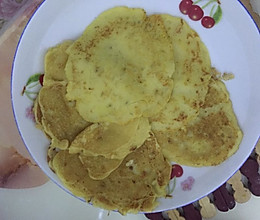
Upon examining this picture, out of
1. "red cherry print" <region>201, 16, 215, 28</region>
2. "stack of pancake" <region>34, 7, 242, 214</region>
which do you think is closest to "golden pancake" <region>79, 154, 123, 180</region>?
"stack of pancake" <region>34, 7, 242, 214</region>

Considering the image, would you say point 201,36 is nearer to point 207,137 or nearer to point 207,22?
point 207,22

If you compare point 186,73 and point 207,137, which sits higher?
point 186,73

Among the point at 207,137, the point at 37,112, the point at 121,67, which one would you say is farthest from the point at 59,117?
the point at 207,137

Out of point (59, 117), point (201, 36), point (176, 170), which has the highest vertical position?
point (201, 36)

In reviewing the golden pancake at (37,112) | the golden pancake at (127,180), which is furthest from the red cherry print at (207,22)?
the golden pancake at (37,112)

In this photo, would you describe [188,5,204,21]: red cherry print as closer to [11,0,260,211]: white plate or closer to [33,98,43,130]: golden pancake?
[11,0,260,211]: white plate

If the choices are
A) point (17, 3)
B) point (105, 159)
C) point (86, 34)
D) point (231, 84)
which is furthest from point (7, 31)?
point (231, 84)

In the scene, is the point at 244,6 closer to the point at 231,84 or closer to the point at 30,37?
the point at 231,84

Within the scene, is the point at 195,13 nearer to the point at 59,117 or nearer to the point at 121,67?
the point at 121,67

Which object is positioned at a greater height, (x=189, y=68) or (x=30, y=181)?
(x=189, y=68)
